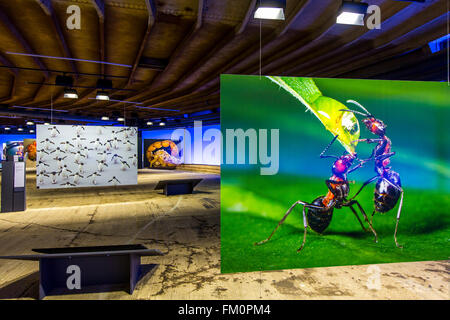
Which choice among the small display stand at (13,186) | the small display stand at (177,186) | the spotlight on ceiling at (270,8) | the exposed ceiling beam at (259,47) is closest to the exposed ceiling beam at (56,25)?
the small display stand at (13,186)

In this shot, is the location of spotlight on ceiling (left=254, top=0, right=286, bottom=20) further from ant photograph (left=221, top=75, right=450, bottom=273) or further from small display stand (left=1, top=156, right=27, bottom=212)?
small display stand (left=1, top=156, right=27, bottom=212)

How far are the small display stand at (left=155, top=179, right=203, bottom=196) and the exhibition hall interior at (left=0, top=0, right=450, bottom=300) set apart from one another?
7.72 ft

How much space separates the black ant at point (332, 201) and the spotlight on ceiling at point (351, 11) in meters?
1.53

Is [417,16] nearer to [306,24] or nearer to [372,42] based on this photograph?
[372,42]

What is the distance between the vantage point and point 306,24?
4.85 metres

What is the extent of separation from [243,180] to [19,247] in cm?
358

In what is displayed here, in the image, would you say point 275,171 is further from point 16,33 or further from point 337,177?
point 16,33

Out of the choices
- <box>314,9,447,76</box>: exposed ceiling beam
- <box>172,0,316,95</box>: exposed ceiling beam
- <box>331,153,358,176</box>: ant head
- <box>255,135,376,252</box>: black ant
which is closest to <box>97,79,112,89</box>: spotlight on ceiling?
<box>172,0,316,95</box>: exposed ceiling beam

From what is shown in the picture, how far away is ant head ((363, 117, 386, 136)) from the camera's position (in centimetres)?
371

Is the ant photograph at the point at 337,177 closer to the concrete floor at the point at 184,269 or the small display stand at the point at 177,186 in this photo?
the concrete floor at the point at 184,269

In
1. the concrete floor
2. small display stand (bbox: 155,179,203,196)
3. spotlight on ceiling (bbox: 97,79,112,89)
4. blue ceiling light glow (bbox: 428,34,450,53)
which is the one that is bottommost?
the concrete floor

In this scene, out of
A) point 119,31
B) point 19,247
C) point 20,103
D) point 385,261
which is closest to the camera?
point 385,261

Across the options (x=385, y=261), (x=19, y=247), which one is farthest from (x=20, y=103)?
(x=385, y=261)

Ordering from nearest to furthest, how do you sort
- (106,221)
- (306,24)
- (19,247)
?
(19,247), (306,24), (106,221)
